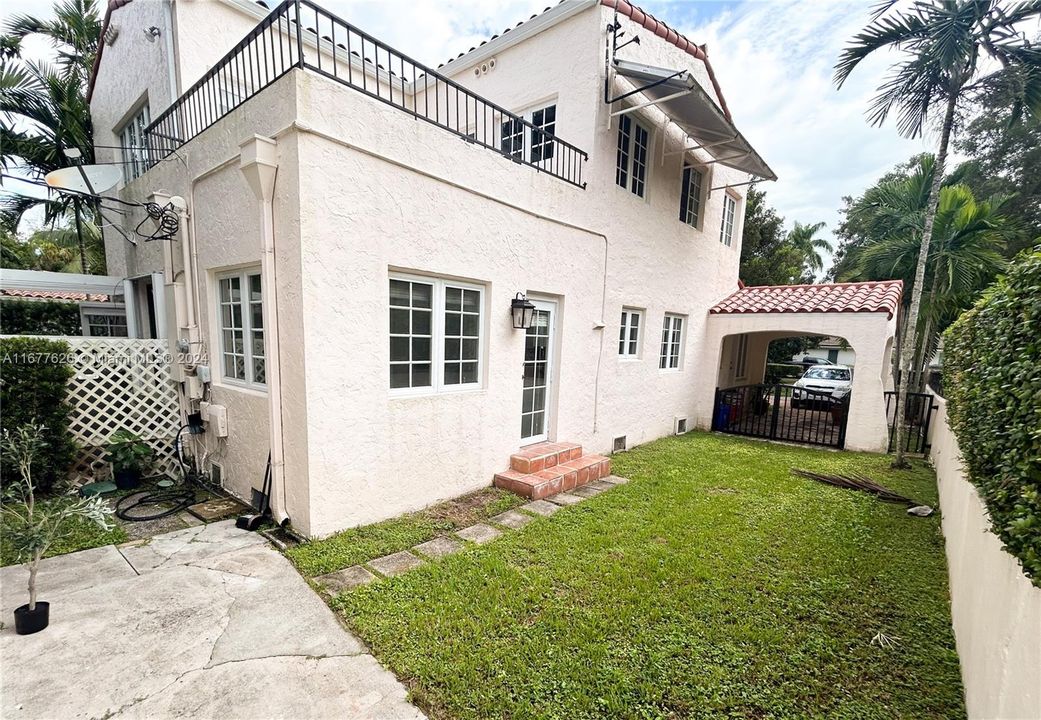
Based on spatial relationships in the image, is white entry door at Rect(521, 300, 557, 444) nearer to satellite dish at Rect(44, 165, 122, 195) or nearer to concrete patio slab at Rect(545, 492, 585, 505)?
concrete patio slab at Rect(545, 492, 585, 505)

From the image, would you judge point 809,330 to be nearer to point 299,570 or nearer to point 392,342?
point 392,342

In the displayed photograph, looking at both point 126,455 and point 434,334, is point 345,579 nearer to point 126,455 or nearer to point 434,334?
point 434,334

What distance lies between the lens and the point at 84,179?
6.06 meters

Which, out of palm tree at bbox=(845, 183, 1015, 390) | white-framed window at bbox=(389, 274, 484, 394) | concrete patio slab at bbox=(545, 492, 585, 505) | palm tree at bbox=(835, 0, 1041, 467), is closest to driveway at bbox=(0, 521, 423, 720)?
white-framed window at bbox=(389, 274, 484, 394)

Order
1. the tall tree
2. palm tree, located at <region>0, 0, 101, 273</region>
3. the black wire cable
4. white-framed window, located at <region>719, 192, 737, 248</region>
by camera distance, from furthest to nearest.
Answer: the tall tree < white-framed window, located at <region>719, 192, 737, 248</region> < palm tree, located at <region>0, 0, 101, 273</region> < the black wire cable

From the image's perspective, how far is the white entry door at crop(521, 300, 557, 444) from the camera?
21.4 ft

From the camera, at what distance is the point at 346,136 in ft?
13.2

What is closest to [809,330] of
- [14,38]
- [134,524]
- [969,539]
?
[969,539]

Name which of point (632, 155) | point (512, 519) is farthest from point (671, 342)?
point (512, 519)

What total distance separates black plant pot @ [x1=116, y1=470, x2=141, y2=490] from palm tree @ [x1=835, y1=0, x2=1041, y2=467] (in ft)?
40.1

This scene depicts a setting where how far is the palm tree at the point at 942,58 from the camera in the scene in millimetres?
6352

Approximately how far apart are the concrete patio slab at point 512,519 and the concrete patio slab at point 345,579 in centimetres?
164

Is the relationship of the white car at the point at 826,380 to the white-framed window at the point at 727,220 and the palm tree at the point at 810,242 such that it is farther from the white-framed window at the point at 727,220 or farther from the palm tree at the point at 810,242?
the palm tree at the point at 810,242

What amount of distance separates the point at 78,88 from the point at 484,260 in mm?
11695
